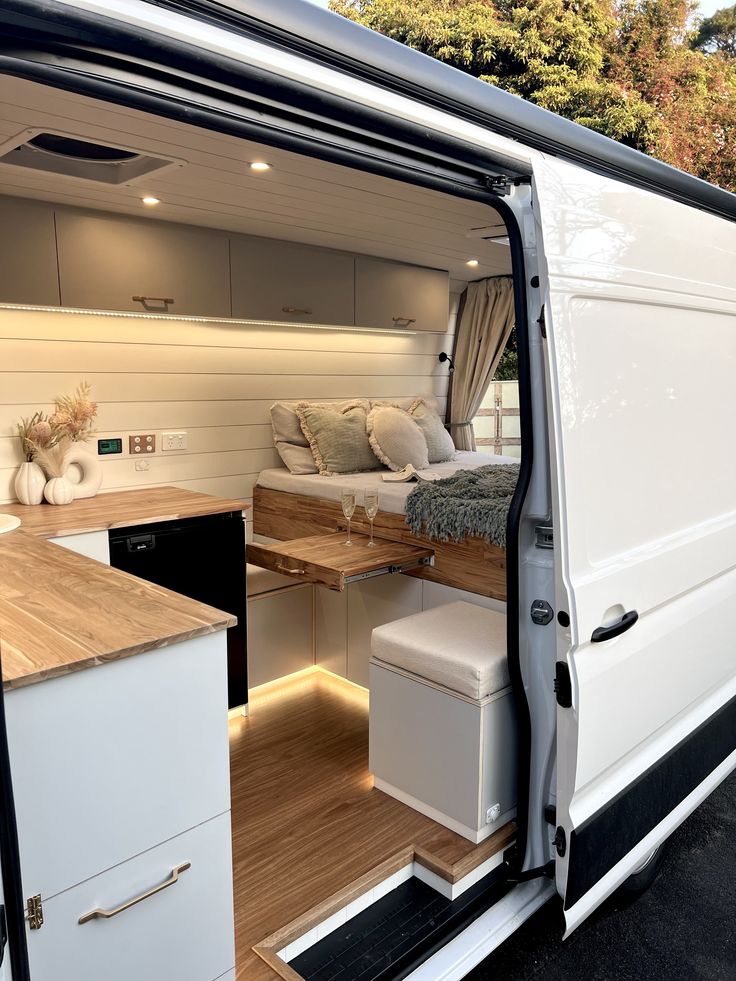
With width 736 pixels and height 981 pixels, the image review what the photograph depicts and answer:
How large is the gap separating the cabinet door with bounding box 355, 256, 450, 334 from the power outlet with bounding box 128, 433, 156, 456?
1.30 meters

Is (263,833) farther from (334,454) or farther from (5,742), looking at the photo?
(334,454)

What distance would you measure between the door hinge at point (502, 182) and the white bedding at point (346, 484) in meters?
1.55

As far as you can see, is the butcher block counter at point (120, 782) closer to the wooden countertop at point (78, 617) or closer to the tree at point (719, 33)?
the wooden countertop at point (78, 617)

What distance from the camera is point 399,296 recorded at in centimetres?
425

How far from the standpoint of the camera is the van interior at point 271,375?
6.76 feet

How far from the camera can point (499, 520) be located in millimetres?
2684

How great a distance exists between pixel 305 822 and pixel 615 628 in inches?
49.6

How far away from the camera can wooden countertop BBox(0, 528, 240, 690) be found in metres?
1.22

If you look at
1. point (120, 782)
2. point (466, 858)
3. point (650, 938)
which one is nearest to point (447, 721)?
point (466, 858)

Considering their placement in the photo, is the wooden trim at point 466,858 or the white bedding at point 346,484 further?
the white bedding at point 346,484

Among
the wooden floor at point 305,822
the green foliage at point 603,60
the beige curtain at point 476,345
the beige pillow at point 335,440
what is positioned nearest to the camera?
the wooden floor at point 305,822

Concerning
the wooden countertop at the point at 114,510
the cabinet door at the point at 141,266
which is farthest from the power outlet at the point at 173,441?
the cabinet door at the point at 141,266

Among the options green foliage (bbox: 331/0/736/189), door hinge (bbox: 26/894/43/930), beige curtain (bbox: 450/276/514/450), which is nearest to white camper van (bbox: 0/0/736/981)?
door hinge (bbox: 26/894/43/930)

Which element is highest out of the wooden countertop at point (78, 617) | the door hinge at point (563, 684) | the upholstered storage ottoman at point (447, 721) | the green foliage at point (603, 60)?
the green foliage at point (603, 60)
